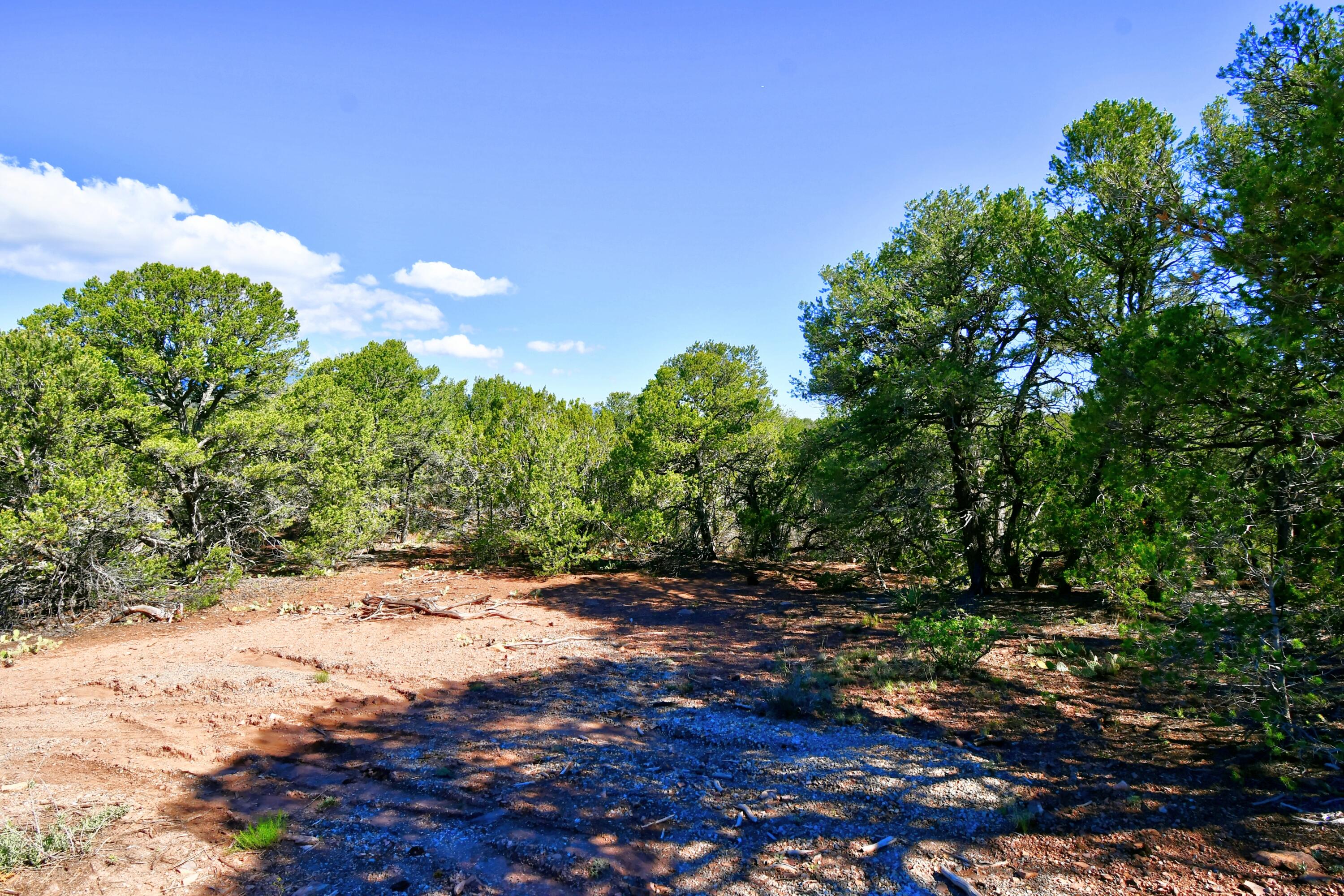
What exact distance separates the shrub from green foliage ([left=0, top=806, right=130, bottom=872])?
345 inches

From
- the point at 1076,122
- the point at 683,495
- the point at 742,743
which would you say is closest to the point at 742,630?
the point at 742,743

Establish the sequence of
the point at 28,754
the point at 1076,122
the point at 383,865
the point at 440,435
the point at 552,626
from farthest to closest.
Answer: the point at 440,435, the point at 552,626, the point at 1076,122, the point at 28,754, the point at 383,865

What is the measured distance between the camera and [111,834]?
14.6ft

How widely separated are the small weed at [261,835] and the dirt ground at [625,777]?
99 millimetres

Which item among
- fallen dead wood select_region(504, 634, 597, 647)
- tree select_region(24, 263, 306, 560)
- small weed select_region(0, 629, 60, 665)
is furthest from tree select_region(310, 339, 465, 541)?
fallen dead wood select_region(504, 634, 597, 647)

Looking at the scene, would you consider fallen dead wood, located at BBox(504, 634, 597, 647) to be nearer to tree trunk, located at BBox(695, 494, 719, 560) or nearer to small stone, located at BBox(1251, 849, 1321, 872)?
tree trunk, located at BBox(695, 494, 719, 560)

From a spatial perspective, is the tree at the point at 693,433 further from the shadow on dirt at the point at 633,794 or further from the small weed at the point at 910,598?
the shadow on dirt at the point at 633,794

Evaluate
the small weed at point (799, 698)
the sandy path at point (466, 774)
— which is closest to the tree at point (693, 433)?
the sandy path at point (466, 774)

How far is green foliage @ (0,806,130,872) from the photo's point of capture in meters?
3.99

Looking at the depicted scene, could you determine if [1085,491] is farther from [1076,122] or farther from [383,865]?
[383,865]

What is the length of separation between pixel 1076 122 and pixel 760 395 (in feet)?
34.8

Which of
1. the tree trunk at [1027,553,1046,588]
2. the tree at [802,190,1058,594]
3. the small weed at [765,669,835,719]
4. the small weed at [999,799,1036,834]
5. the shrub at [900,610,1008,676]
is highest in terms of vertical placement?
the tree at [802,190,1058,594]

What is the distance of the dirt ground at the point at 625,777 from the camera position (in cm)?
404

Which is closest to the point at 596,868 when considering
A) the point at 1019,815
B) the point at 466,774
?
the point at 466,774
